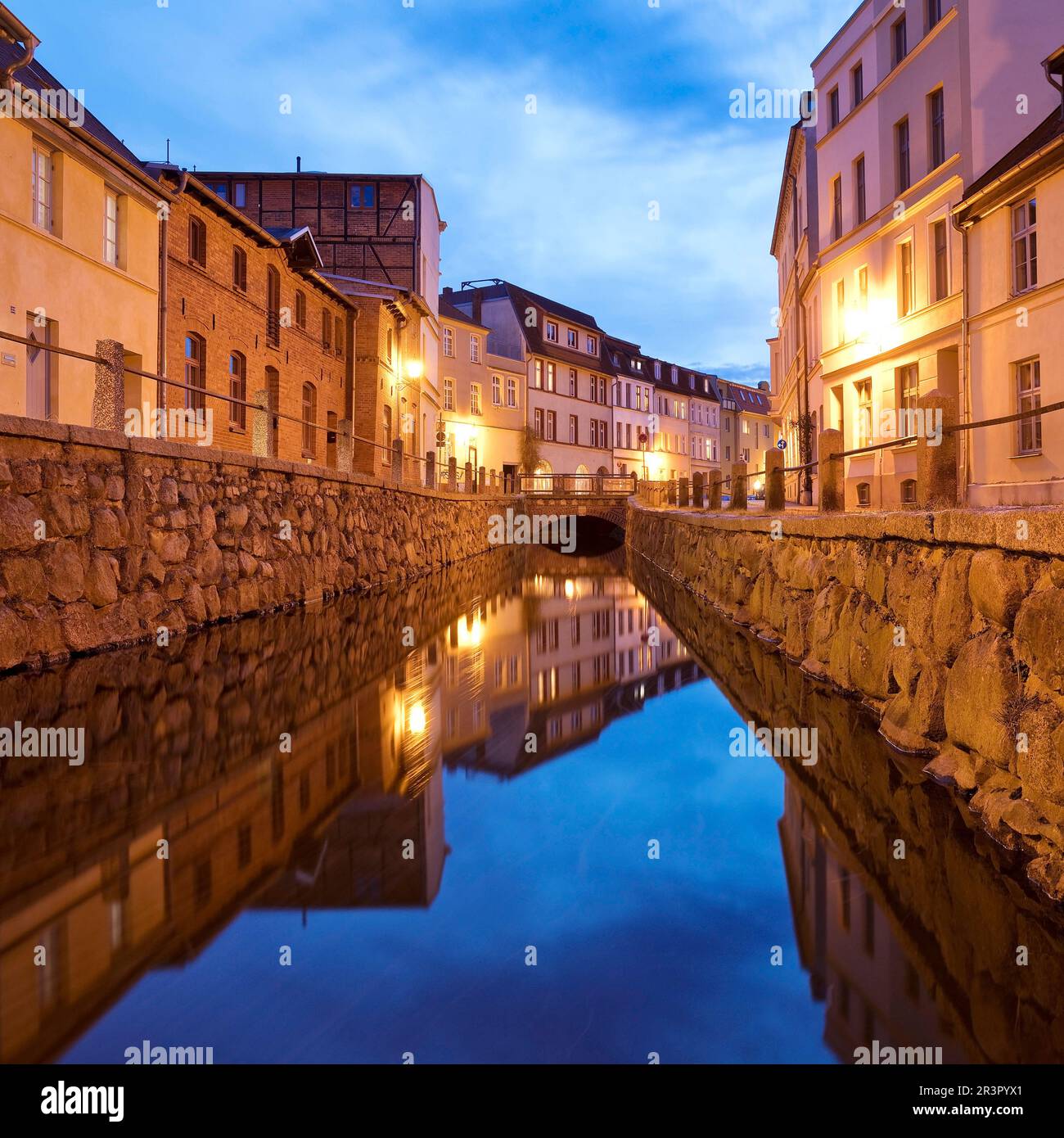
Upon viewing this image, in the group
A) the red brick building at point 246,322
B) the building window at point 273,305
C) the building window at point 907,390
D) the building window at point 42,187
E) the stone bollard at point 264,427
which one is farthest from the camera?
the building window at point 273,305

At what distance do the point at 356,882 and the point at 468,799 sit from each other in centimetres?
124

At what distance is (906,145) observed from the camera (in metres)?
19.6

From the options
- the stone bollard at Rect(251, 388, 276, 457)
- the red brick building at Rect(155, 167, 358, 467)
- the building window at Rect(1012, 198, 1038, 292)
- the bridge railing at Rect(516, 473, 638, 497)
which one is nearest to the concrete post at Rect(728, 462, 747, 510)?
the building window at Rect(1012, 198, 1038, 292)

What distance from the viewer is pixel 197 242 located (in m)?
18.8

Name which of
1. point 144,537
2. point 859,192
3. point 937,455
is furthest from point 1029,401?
point 144,537

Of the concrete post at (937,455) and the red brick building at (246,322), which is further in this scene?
the red brick building at (246,322)

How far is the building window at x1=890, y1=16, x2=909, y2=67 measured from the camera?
19.5 m

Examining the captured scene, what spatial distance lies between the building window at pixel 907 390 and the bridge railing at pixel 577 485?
55.1 ft

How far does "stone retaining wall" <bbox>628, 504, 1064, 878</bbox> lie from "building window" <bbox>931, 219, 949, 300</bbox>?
11.8 meters

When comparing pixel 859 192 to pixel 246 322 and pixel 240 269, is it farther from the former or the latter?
pixel 246 322

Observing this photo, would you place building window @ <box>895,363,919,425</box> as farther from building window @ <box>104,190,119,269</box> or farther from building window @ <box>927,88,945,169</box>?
building window @ <box>104,190,119,269</box>

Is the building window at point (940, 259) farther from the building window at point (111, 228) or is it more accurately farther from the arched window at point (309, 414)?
the building window at point (111, 228)

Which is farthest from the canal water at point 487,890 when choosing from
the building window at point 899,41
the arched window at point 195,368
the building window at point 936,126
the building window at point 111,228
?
the building window at point 899,41

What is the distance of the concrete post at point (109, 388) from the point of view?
28.9 feet
